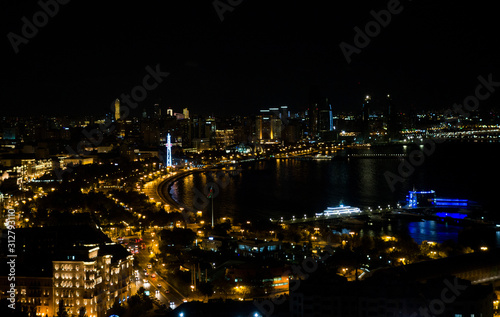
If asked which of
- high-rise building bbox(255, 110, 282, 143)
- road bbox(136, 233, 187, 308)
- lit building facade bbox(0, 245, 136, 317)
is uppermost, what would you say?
high-rise building bbox(255, 110, 282, 143)

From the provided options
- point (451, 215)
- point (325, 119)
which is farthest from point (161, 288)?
point (325, 119)

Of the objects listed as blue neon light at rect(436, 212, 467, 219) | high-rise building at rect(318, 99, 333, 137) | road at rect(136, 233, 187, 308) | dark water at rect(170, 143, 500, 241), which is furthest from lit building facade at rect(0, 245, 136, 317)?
high-rise building at rect(318, 99, 333, 137)

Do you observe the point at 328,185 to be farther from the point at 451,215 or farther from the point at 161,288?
the point at 161,288

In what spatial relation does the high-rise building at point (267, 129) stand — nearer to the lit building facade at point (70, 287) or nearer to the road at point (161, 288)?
the road at point (161, 288)

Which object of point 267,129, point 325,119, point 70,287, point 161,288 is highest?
point 325,119

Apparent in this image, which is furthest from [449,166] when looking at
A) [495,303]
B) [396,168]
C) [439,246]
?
[495,303]

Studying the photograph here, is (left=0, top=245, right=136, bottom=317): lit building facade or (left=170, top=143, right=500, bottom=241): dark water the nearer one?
(left=0, top=245, right=136, bottom=317): lit building facade

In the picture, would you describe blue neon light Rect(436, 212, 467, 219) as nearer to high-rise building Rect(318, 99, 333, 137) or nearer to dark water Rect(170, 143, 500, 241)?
dark water Rect(170, 143, 500, 241)

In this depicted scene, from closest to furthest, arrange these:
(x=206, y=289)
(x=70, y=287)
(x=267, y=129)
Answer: (x=70, y=287) → (x=206, y=289) → (x=267, y=129)

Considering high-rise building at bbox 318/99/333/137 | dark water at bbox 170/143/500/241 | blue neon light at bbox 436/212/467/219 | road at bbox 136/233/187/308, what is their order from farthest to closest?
high-rise building at bbox 318/99/333/137
dark water at bbox 170/143/500/241
blue neon light at bbox 436/212/467/219
road at bbox 136/233/187/308
